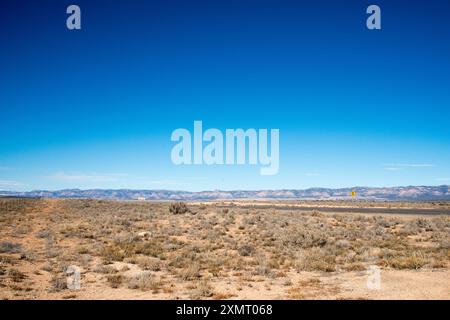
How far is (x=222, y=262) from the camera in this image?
54.9 feet

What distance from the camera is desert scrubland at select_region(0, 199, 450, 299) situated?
11.8 metres

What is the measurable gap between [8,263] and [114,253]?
4644mm

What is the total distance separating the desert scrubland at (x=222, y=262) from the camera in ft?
38.8

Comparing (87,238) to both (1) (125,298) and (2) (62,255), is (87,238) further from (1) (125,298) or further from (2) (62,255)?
(1) (125,298)

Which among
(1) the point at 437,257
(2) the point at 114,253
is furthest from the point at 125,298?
(1) the point at 437,257

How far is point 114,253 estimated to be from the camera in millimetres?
18656
